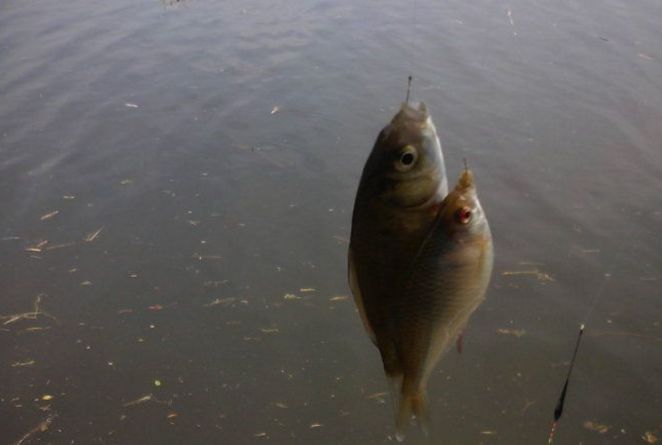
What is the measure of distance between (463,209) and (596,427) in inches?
109

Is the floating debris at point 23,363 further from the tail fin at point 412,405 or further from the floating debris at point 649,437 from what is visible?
the floating debris at point 649,437

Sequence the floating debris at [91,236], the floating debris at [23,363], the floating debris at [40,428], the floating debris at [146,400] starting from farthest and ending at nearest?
the floating debris at [91,236], the floating debris at [23,363], the floating debris at [146,400], the floating debris at [40,428]

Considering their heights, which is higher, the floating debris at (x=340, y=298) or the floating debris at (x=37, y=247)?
the floating debris at (x=37, y=247)

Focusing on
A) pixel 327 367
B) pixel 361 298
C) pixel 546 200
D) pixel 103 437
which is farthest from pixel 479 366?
pixel 361 298

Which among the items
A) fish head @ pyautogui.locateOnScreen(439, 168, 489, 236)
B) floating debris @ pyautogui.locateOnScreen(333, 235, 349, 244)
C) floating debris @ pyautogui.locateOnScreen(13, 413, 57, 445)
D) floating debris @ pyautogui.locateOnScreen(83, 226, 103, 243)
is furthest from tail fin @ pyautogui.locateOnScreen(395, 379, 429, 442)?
floating debris @ pyautogui.locateOnScreen(83, 226, 103, 243)

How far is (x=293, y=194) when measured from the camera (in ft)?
16.6

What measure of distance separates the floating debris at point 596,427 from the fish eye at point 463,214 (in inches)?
107

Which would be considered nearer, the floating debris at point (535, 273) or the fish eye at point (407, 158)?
the fish eye at point (407, 158)

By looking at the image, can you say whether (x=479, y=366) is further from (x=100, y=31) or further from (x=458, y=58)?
(x=100, y=31)

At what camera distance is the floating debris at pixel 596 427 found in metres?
3.35

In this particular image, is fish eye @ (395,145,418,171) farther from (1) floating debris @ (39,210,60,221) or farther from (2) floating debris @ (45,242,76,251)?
(1) floating debris @ (39,210,60,221)

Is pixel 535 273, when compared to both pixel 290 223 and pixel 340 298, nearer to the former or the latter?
pixel 340 298

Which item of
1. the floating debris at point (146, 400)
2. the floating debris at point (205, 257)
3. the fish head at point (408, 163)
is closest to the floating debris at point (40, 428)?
the floating debris at point (146, 400)

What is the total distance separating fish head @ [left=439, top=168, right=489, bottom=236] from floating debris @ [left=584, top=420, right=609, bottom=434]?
105 inches
